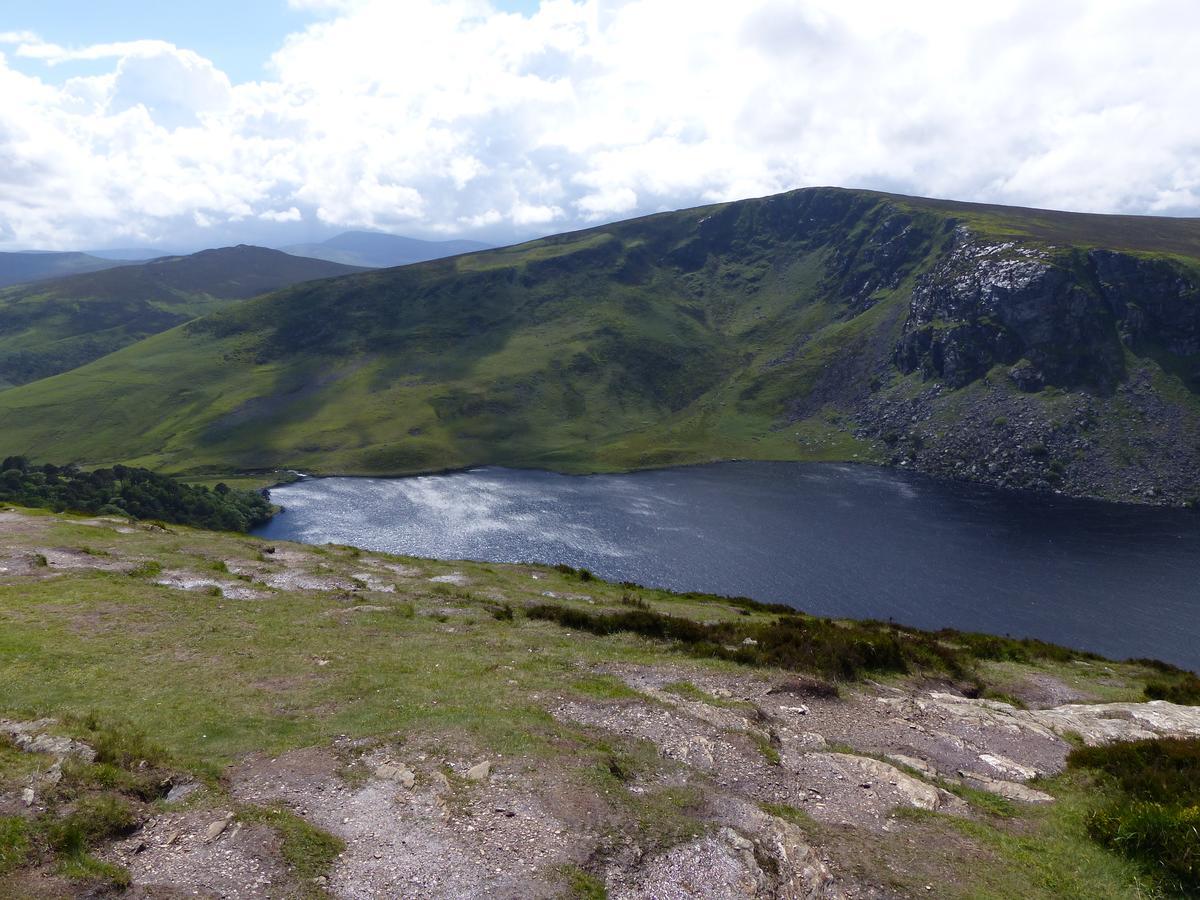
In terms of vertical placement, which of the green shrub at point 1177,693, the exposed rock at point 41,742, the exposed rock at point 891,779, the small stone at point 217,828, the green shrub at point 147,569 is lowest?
the green shrub at point 1177,693

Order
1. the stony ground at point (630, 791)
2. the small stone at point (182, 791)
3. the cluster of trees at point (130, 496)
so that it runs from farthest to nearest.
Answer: the cluster of trees at point (130, 496) → the small stone at point (182, 791) → the stony ground at point (630, 791)

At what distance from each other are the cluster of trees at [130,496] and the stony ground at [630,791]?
104 metres

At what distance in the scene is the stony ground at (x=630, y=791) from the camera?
48.2 feet

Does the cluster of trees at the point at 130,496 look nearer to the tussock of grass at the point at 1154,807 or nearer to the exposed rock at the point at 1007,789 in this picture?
the exposed rock at the point at 1007,789

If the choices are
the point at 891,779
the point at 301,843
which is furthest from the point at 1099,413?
the point at 301,843

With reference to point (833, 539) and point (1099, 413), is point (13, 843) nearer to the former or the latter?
point (833, 539)

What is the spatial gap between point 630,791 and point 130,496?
144 meters

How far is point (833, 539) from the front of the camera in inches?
5027

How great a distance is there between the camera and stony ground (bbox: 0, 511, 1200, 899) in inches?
578

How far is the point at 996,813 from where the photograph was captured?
19.6 meters

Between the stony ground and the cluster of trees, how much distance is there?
103684 millimetres

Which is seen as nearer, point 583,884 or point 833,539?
point 583,884

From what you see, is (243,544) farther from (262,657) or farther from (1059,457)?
(1059,457)

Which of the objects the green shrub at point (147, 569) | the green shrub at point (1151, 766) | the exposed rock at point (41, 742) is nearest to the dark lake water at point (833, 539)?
the green shrub at point (1151, 766)
